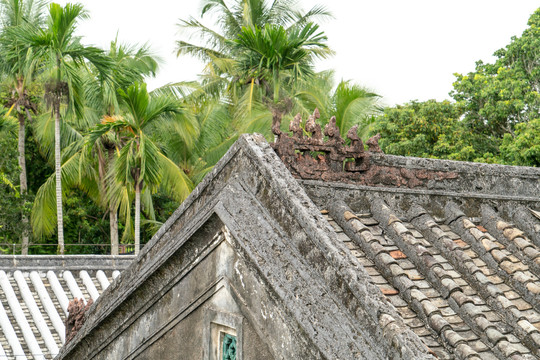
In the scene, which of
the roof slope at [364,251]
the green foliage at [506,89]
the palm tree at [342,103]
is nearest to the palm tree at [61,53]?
the palm tree at [342,103]

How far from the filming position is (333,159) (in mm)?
4355

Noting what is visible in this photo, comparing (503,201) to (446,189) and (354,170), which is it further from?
(354,170)

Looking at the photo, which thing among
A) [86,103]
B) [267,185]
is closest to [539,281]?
[267,185]

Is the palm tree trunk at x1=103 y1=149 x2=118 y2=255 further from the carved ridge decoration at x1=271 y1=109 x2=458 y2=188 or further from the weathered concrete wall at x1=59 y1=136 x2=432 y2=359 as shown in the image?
the carved ridge decoration at x1=271 y1=109 x2=458 y2=188

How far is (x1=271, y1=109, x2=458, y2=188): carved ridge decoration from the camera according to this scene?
4.18 m

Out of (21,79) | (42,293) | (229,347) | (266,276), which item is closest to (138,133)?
(42,293)

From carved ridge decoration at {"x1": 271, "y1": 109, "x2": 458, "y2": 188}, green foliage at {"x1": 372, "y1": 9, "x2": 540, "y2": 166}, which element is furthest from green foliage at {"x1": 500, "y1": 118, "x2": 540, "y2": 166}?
carved ridge decoration at {"x1": 271, "y1": 109, "x2": 458, "y2": 188}

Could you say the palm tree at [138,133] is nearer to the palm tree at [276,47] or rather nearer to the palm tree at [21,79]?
the palm tree at [276,47]

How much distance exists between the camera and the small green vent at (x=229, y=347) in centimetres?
378

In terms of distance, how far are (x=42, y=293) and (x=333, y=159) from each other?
800 cm

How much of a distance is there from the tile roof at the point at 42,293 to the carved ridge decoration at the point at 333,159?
6.79 meters

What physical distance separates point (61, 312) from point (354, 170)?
25.4 ft

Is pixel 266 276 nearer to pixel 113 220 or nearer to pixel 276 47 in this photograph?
pixel 276 47

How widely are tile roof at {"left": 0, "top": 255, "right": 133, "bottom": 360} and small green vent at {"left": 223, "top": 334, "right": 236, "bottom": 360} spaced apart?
640cm
